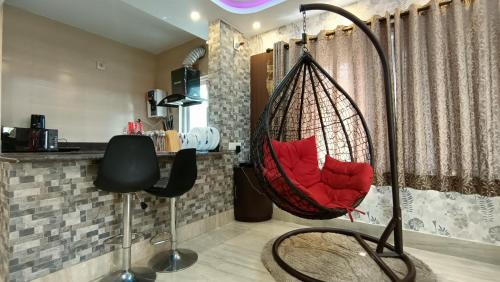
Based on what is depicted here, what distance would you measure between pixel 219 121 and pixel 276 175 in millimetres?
1487

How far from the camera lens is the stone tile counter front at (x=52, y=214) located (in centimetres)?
139

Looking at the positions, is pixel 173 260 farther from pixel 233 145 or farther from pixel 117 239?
pixel 233 145

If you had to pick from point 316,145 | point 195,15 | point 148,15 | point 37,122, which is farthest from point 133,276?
point 148,15

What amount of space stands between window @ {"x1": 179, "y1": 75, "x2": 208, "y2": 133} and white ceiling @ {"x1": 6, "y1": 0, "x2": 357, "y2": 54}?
738 millimetres

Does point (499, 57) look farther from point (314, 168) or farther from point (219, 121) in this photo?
point (219, 121)

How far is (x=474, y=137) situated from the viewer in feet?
6.42

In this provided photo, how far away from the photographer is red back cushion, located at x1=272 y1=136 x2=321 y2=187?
7.36ft

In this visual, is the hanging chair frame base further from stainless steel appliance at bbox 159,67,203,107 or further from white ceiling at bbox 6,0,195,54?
white ceiling at bbox 6,0,195,54

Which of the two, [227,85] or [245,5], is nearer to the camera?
[245,5]

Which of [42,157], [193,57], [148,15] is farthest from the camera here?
[193,57]

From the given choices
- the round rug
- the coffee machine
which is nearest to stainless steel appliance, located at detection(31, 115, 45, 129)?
the coffee machine

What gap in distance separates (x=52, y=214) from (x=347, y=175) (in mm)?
2099

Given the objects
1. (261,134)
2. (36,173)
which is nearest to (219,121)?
(261,134)

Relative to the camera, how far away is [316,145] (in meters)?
2.56
